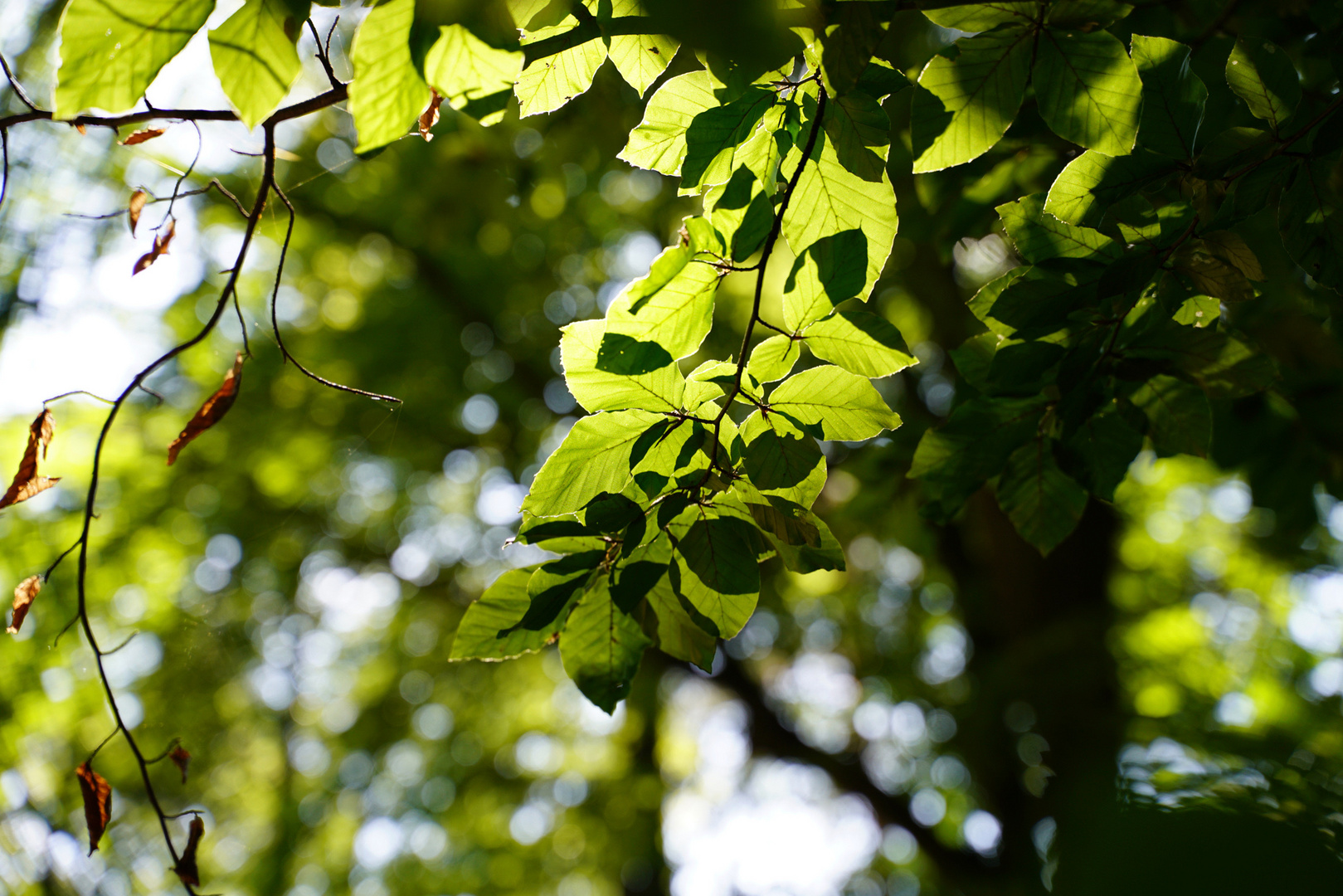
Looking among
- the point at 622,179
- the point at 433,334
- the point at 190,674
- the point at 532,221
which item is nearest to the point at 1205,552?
the point at 622,179

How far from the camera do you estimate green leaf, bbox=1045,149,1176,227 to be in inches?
26.4

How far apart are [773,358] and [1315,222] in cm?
52

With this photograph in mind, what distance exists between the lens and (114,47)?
0.47m

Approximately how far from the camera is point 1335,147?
2.03 ft

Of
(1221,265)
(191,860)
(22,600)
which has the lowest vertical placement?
(191,860)

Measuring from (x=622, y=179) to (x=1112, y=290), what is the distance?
383 cm

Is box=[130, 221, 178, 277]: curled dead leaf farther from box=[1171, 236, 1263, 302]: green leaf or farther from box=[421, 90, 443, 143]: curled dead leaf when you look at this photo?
box=[1171, 236, 1263, 302]: green leaf

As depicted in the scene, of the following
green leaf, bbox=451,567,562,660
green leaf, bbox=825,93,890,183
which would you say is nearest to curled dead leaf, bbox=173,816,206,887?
green leaf, bbox=451,567,562,660

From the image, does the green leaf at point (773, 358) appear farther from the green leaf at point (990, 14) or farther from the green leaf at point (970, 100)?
the green leaf at point (990, 14)

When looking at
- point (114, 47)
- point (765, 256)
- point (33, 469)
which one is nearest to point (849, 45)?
point (765, 256)

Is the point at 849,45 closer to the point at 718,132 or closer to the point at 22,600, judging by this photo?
the point at 718,132

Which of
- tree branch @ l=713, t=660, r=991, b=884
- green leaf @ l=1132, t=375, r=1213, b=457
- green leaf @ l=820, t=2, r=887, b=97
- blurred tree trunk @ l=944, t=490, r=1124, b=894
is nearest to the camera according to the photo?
green leaf @ l=820, t=2, r=887, b=97

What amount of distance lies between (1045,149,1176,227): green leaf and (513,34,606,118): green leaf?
1.51 ft

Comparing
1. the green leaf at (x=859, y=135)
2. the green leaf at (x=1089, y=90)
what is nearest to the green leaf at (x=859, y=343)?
the green leaf at (x=859, y=135)
